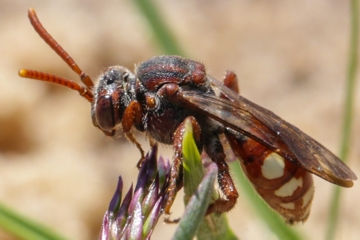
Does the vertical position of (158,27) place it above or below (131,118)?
above

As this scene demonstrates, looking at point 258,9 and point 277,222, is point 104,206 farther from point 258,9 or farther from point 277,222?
point 258,9

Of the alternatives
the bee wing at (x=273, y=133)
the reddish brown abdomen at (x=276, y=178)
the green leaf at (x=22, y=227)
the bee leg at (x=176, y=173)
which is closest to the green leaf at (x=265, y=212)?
the reddish brown abdomen at (x=276, y=178)

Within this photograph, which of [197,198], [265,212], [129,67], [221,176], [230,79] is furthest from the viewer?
[129,67]

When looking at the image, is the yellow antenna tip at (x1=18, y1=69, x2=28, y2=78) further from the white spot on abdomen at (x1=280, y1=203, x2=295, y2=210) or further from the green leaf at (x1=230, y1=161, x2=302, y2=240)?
the white spot on abdomen at (x1=280, y1=203, x2=295, y2=210)

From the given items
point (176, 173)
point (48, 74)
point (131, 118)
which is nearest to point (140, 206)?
A: point (176, 173)

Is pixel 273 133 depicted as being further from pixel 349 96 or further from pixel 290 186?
pixel 349 96

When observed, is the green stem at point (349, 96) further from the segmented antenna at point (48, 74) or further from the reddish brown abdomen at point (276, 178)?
the segmented antenna at point (48, 74)
